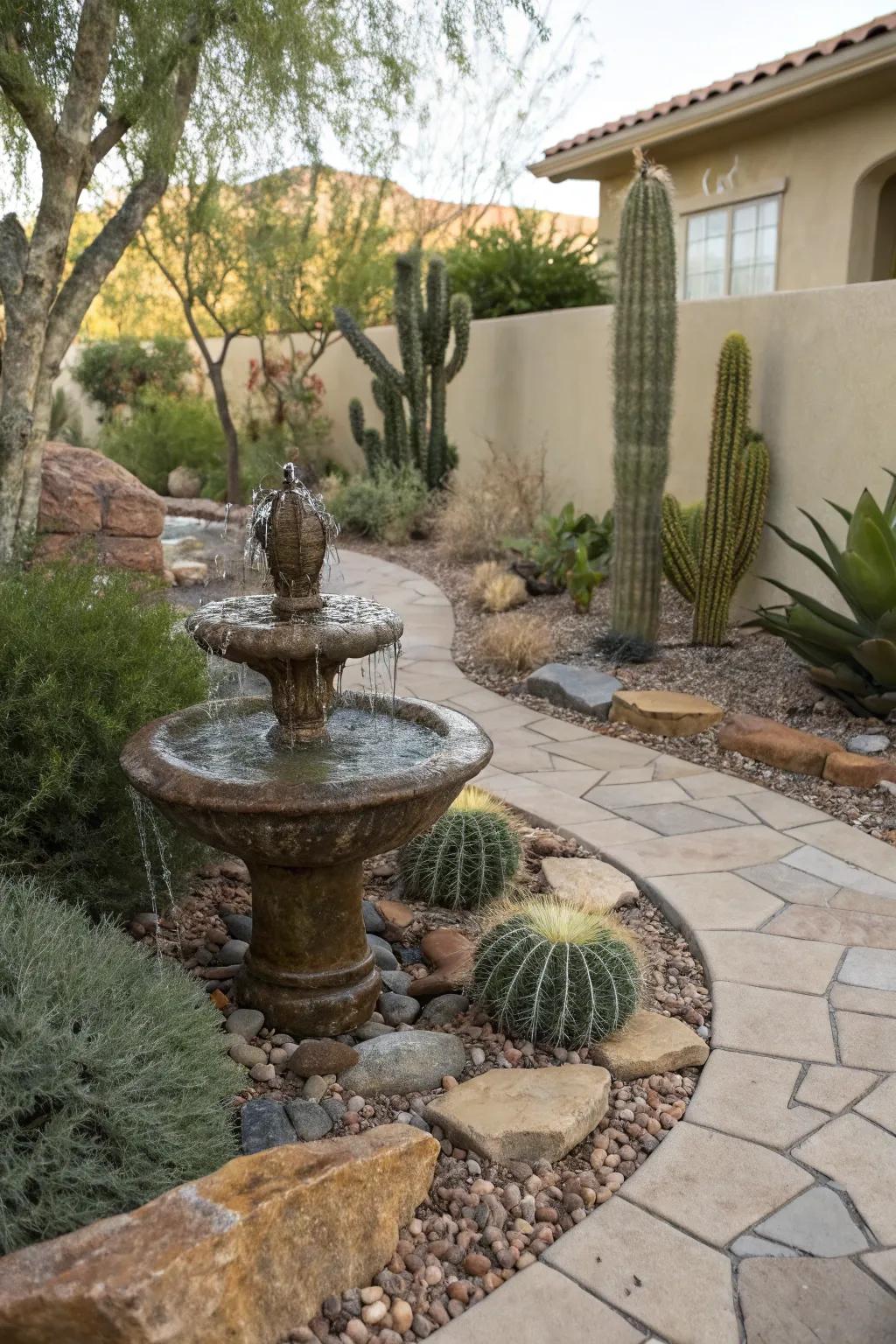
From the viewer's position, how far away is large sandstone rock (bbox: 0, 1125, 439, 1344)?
2.01 metres

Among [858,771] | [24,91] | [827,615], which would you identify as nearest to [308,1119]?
[858,771]

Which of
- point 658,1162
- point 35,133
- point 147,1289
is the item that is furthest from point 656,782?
point 35,133

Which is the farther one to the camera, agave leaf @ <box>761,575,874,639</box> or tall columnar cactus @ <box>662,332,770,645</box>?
tall columnar cactus @ <box>662,332,770,645</box>

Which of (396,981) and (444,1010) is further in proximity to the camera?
(396,981)

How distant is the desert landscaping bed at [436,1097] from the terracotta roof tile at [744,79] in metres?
8.47

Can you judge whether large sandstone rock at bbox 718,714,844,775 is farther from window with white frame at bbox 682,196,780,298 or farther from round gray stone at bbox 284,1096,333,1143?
window with white frame at bbox 682,196,780,298

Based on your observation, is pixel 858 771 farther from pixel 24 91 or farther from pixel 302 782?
pixel 24 91

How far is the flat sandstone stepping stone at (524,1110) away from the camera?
9.61 feet

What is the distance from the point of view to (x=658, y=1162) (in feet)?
9.53

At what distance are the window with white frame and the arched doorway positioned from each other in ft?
3.21

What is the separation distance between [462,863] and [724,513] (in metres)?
4.17

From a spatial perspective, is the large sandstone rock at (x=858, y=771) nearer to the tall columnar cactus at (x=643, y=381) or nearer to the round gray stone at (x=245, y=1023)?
the tall columnar cactus at (x=643, y=381)

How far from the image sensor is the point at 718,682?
23.9 feet

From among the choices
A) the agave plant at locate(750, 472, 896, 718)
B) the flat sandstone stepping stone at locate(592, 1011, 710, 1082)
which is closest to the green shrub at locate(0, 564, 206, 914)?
the flat sandstone stepping stone at locate(592, 1011, 710, 1082)
